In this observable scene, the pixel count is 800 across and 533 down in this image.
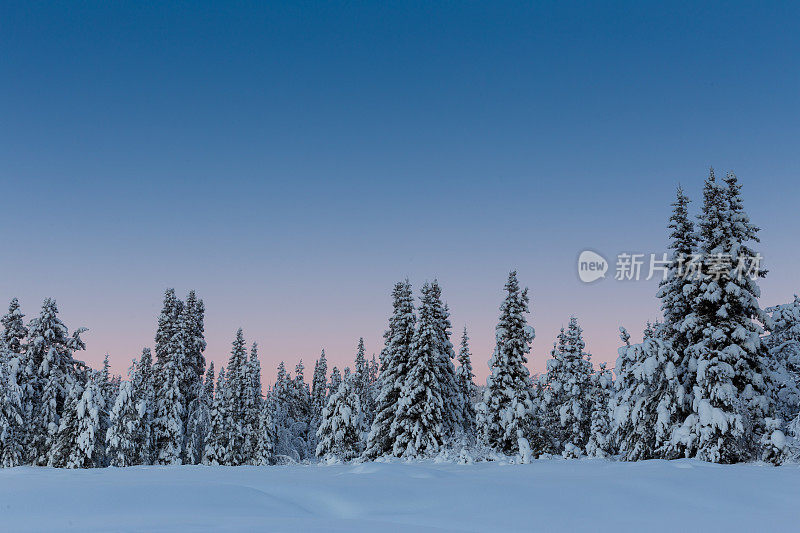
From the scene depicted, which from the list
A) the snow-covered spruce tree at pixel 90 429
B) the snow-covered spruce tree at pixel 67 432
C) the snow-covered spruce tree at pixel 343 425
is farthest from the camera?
the snow-covered spruce tree at pixel 343 425

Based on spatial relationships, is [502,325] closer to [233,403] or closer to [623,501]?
[623,501]

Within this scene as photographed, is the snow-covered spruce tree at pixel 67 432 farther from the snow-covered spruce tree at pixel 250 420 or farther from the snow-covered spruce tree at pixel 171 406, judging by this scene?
the snow-covered spruce tree at pixel 250 420

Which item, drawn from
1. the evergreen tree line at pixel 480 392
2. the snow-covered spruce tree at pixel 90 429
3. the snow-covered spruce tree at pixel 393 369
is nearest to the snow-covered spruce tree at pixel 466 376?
the evergreen tree line at pixel 480 392

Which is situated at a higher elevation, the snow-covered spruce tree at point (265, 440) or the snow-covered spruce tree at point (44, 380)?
the snow-covered spruce tree at point (44, 380)

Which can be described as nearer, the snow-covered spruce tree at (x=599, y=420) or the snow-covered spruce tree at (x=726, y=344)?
the snow-covered spruce tree at (x=726, y=344)

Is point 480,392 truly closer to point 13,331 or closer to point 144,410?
point 144,410

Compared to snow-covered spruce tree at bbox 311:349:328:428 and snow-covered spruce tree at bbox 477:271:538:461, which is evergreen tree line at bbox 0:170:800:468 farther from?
snow-covered spruce tree at bbox 311:349:328:428

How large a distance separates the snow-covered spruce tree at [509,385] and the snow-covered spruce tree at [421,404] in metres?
2.90

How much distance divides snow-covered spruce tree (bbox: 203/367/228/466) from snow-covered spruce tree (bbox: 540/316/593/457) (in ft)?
92.9

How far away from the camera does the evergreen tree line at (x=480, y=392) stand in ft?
68.2

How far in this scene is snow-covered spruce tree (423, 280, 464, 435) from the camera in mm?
34625

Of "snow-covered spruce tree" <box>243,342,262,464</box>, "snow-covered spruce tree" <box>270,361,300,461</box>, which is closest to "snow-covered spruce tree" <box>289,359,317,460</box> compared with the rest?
"snow-covered spruce tree" <box>270,361,300,461</box>

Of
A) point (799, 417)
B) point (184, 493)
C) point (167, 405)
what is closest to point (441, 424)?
point (799, 417)

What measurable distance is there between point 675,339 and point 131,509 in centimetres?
2202
